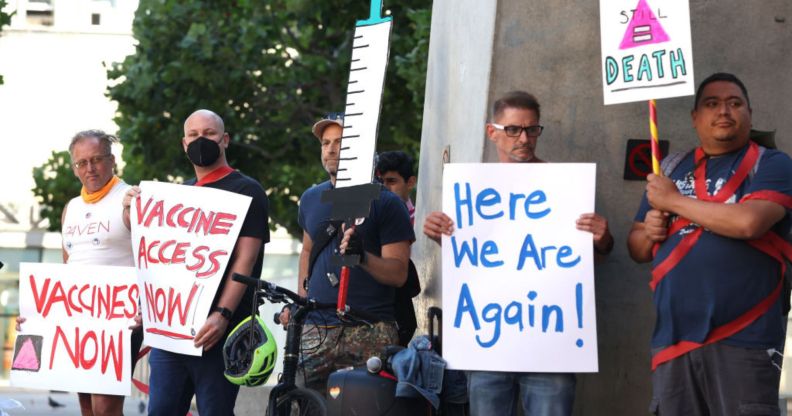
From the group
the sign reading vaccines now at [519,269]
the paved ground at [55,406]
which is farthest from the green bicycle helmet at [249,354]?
the paved ground at [55,406]

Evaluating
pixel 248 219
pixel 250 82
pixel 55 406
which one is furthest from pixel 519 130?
pixel 250 82

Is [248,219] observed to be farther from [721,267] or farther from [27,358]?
[721,267]

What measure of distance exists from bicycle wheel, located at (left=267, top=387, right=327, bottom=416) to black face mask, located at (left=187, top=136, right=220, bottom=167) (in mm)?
1469

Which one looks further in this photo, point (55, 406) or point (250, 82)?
point (250, 82)

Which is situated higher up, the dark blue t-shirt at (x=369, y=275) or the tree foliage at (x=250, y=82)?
the tree foliage at (x=250, y=82)

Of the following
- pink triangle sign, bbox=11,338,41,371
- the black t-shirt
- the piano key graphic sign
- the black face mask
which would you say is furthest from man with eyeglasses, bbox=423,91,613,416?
pink triangle sign, bbox=11,338,41,371

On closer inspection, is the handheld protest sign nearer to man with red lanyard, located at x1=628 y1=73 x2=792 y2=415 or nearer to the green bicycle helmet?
the green bicycle helmet

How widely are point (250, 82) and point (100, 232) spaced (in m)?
15.4

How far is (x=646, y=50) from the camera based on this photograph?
239 inches

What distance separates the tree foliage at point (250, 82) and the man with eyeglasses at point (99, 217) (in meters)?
13.6

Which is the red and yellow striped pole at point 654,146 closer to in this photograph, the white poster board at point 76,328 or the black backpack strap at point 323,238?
the black backpack strap at point 323,238

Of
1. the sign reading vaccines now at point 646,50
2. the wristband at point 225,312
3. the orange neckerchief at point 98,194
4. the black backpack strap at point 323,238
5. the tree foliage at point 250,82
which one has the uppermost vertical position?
the tree foliage at point 250,82

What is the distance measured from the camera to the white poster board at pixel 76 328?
8148 mm

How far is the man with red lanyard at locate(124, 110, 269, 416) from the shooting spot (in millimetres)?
7203
